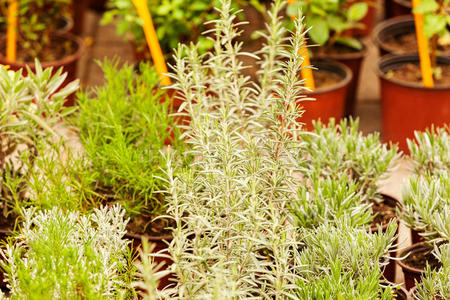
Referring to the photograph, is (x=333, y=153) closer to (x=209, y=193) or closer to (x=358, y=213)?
(x=358, y=213)

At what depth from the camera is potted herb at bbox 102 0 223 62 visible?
3.84 meters

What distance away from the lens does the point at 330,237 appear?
190cm

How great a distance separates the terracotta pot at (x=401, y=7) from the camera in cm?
491

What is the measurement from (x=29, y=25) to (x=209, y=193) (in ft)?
9.29

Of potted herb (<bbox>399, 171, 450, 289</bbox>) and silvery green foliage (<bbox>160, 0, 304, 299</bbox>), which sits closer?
silvery green foliage (<bbox>160, 0, 304, 299</bbox>)

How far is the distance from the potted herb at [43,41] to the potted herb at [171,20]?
0.37m

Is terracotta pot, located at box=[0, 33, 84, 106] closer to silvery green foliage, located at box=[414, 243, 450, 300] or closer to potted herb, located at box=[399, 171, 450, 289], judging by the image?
potted herb, located at box=[399, 171, 450, 289]

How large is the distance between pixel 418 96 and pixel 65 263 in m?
2.47

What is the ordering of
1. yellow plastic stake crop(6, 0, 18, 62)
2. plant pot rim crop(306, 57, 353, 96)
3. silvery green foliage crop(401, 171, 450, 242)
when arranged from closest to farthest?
silvery green foliage crop(401, 171, 450, 242) → plant pot rim crop(306, 57, 353, 96) → yellow plastic stake crop(6, 0, 18, 62)

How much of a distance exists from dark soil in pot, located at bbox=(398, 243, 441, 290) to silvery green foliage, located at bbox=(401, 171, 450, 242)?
0.35 feet

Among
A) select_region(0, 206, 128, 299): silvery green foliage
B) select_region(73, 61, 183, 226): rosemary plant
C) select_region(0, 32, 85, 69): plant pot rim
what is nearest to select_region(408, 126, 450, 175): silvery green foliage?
select_region(73, 61, 183, 226): rosemary plant

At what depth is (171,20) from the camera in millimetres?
3943

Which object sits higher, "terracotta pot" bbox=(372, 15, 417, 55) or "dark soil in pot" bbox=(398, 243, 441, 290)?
"terracotta pot" bbox=(372, 15, 417, 55)

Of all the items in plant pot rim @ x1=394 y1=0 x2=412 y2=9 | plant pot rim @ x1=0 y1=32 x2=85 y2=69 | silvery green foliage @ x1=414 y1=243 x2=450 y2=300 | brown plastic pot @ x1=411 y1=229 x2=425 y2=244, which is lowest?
brown plastic pot @ x1=411 y1=229 x2=425 y2=244
